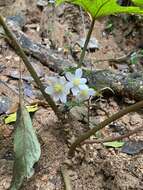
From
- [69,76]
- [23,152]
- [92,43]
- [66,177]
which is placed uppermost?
[69,76]

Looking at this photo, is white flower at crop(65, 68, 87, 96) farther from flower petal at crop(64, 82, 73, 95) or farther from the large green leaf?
the large green leaf

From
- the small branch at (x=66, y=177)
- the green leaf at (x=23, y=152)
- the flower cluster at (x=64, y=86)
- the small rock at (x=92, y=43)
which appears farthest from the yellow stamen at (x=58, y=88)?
the small rock at (x=92, y=43)

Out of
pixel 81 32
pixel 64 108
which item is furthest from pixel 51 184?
pixel 81 32

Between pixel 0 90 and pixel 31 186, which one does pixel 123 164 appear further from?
pixel 0 90

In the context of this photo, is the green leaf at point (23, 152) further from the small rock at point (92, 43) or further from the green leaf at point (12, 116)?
the small rock at point (92, 43)

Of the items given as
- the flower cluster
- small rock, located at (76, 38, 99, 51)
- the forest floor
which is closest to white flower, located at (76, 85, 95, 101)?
the flower cluster

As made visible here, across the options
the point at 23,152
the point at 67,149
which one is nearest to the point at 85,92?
the point at 67,149

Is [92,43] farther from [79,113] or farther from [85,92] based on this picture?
[85,92]

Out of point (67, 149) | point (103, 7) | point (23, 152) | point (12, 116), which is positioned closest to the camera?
point (23, 152)
